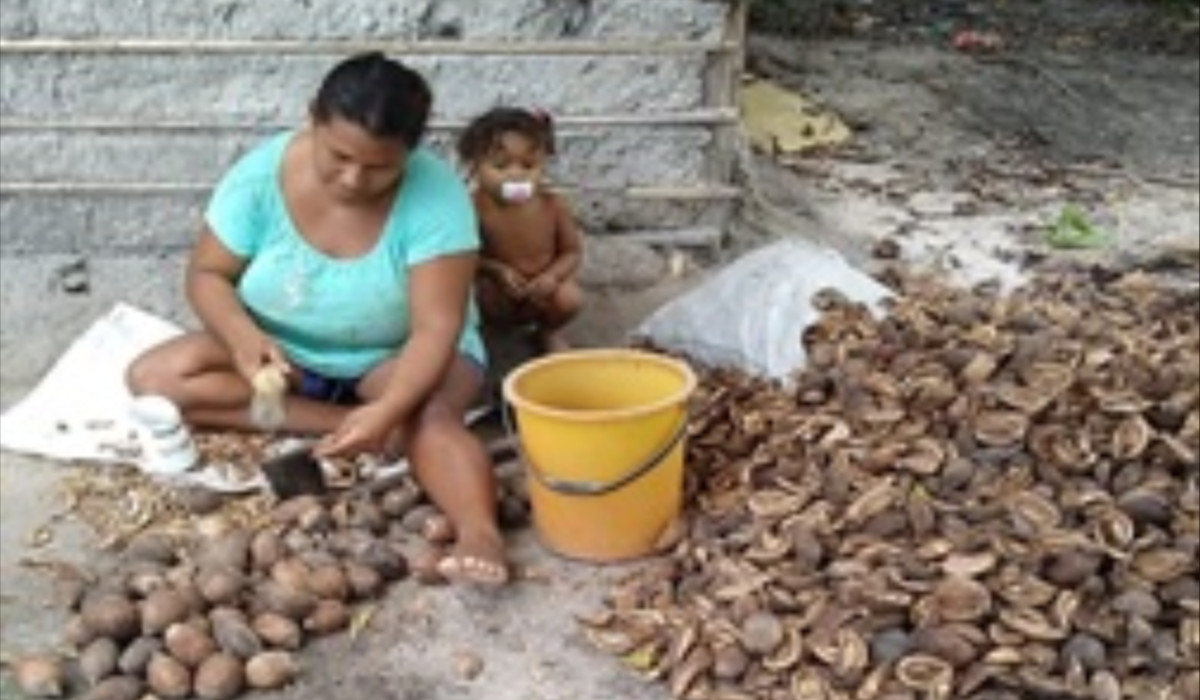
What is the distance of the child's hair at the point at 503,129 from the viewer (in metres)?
3.92

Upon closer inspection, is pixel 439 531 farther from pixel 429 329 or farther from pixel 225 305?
pixel 225 305

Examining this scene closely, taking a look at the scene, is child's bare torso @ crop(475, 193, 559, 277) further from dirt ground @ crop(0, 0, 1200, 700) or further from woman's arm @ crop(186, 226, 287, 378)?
woman's arm @ crop(186, 226, 287, 378)

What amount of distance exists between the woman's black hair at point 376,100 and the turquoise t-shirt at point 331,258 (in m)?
0.22

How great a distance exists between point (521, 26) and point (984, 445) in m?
1.63

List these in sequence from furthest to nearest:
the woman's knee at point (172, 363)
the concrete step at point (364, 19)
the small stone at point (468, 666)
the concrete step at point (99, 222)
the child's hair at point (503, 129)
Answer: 1. the concrete step at point (99, 222)
2. the concrete step at point (364, 19)
3. the child's hair at point (503, 129)
4. the woman's knee at point (172, 363)
5. the small stone at point (468, 666)

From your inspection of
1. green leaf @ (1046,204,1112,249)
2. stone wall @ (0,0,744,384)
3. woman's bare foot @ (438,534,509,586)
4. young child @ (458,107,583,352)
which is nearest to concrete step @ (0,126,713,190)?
stone wall @ (0,0,744,384)

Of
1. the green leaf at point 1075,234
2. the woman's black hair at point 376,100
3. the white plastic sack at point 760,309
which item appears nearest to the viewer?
the woman's black hair at point 376,100

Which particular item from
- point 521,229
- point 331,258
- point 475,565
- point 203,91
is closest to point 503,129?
point 521,229

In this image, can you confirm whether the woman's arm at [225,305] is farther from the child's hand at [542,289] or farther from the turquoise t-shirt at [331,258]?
the child's hand at [542,289]

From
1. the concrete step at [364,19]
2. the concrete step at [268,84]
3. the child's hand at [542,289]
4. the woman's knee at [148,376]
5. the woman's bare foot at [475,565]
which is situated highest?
the concrete step at [364,19]

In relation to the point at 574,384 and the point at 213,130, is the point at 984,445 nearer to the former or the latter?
the point at 574,384

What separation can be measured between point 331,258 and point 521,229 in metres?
0.54

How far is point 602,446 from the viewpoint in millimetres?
3336

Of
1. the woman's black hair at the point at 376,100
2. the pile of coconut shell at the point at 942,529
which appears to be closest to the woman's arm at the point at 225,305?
the woman's black hair at the point at 376,100
